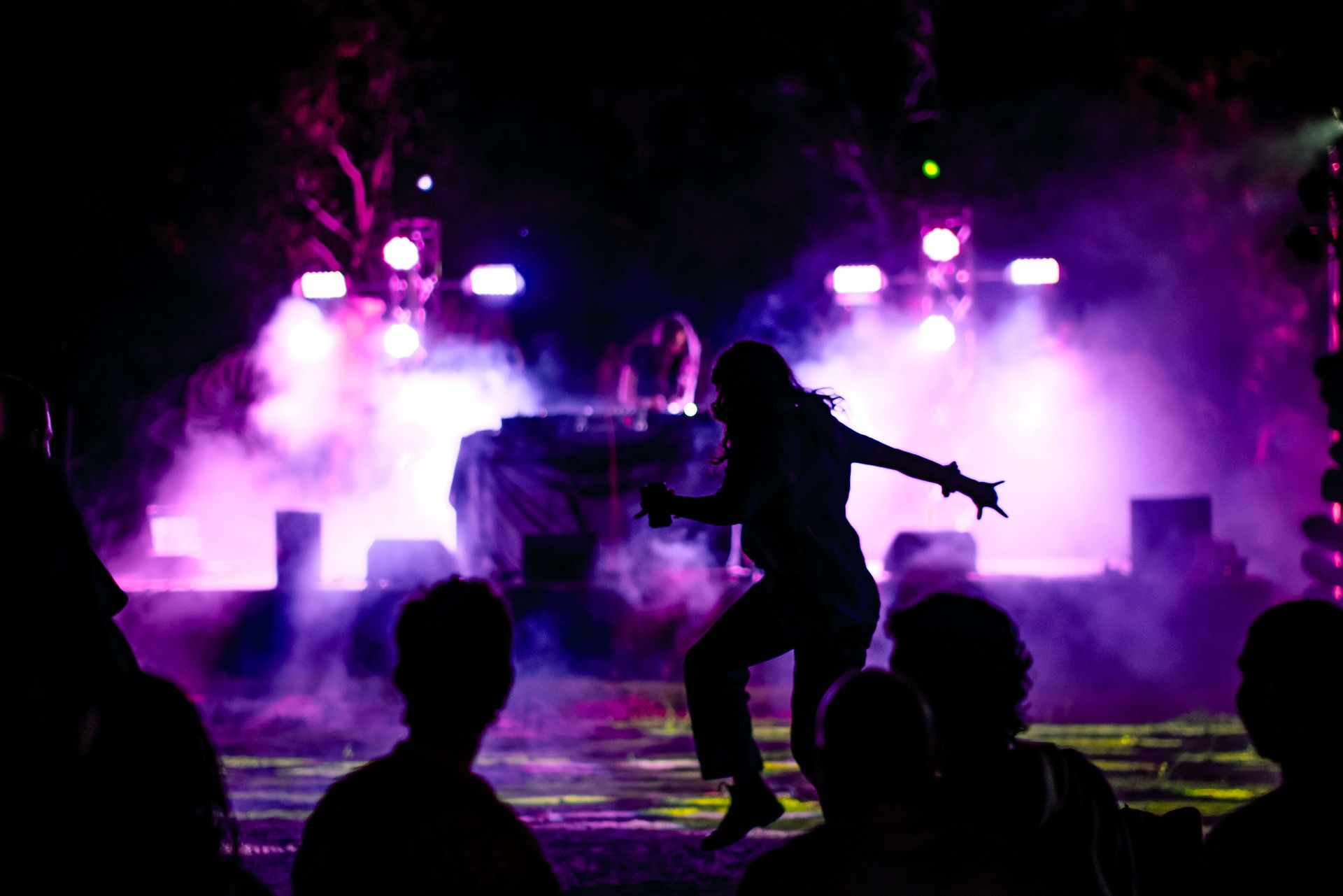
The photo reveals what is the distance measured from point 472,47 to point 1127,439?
15455 mm

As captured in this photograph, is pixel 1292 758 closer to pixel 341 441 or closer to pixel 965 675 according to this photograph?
pixel 965 675

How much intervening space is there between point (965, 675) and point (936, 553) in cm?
971

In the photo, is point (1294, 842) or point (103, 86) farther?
point (103, 86)

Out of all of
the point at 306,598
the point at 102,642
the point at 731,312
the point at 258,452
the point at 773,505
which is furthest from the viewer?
the point at 731,312

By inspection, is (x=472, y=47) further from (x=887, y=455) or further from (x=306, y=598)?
(x=887, y=455)

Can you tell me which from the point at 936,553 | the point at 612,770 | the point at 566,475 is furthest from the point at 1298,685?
the point at 566,475

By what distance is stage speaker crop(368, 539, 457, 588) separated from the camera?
11.4 metres

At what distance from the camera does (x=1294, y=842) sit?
1941mm

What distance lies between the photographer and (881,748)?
6.07 feet

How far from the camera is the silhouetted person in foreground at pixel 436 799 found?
1.93 meters

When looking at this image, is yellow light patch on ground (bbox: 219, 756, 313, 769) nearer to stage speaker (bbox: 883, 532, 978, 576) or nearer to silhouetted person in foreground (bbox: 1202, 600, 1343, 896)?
stage speaker (bbox: 883, 532, 978, 576)

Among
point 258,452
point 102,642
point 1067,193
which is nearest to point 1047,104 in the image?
point 1067,193

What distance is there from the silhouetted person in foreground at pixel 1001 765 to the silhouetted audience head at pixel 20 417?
2.67 m

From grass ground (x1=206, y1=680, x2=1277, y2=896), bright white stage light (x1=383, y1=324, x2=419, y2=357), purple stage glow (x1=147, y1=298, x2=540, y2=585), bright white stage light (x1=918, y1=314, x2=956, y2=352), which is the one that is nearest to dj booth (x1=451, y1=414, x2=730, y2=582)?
grass ground (x1=206, y1=680, x2=1277, y2=896)
